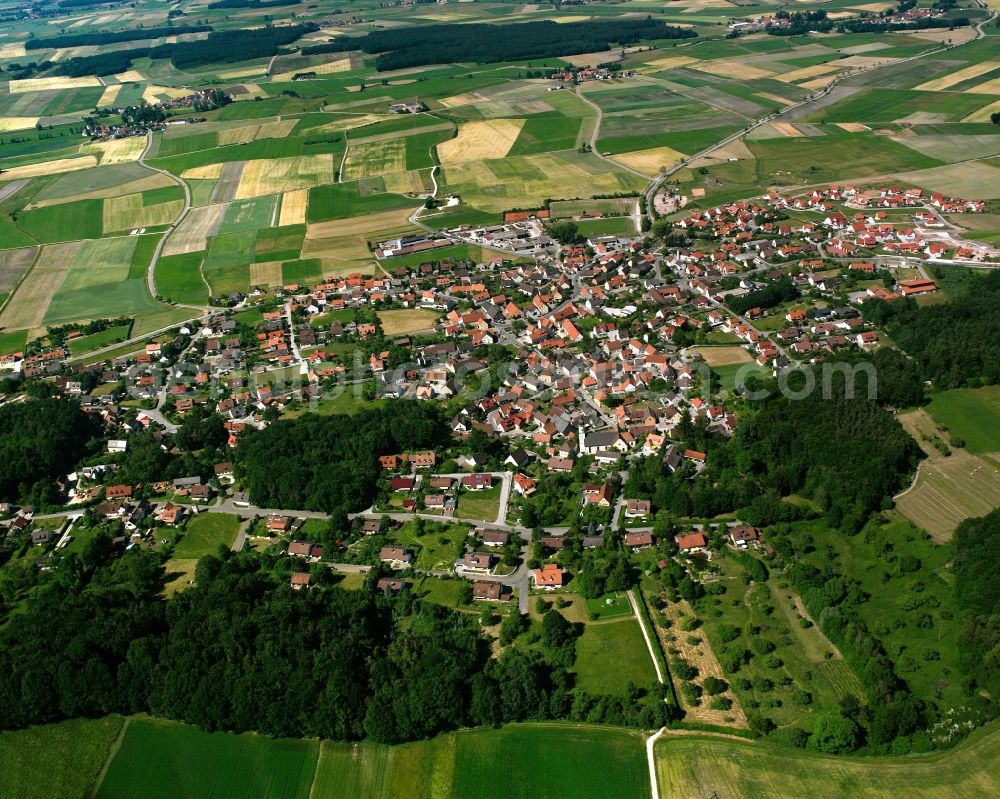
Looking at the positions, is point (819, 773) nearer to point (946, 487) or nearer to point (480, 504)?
point (946, 487)

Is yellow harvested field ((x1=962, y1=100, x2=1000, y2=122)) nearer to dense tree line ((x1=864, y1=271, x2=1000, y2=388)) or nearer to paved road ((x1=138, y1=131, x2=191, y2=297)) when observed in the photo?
dense tree line ((x1=864, y1=271, x2=1000, y2=388))

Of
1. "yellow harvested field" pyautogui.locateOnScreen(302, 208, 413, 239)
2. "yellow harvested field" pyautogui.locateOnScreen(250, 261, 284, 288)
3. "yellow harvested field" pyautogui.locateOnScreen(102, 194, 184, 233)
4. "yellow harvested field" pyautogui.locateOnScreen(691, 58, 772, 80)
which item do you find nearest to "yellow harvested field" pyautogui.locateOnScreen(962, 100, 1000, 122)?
"yellow harvested field" pyautogui.locateOnScreen(691, 58, 772, 80)

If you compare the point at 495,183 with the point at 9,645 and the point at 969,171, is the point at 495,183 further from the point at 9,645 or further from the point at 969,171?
the point at 9,645

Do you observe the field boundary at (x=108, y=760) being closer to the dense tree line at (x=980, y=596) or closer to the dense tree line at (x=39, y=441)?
the dense tree line at (x=39, y=441)

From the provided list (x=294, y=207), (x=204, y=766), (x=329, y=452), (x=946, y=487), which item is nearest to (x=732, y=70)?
(x=294, y=207)

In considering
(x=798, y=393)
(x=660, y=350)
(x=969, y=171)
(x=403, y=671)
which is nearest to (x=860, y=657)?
(x=403, y=671)
